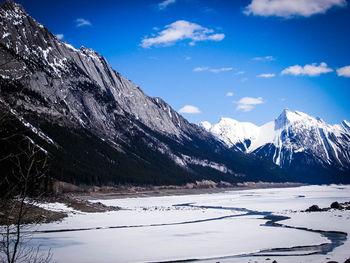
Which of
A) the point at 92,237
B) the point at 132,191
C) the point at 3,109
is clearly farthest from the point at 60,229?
the point at 132,191

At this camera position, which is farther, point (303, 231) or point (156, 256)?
point (303, 231)

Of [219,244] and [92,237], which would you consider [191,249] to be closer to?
[219,244]

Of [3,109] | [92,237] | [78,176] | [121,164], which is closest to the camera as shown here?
[3,109]

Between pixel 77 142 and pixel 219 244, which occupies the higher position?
pixel 77 142

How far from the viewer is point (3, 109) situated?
952 centimetres

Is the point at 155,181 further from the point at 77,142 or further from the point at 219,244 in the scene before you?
the point at 219,244

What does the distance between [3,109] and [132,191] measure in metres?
153

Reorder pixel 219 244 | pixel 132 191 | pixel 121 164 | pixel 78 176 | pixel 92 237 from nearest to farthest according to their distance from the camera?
pixel 219 244 < pixel 92 237 < pixel 78 176 < pixel 132 191 < pixel 121 164

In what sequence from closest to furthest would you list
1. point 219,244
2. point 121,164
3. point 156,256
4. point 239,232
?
point 156,256
point 219,244
point 239,232
point 121,164

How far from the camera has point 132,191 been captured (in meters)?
160

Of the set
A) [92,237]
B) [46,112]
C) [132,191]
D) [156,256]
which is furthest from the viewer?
[46,112]

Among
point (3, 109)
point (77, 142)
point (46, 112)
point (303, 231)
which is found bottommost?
point (303, 231)

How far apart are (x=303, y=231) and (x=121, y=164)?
153 meters

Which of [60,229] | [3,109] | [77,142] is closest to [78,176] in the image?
[77,142]
